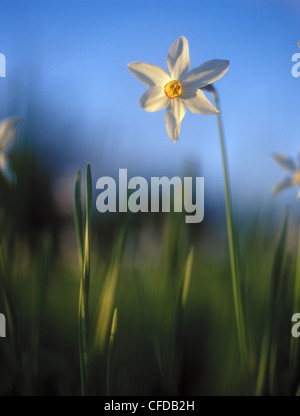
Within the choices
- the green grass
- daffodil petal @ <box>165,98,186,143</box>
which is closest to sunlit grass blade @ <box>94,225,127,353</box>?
the green grass

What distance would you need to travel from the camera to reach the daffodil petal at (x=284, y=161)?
68cm

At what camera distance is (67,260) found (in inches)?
51.5

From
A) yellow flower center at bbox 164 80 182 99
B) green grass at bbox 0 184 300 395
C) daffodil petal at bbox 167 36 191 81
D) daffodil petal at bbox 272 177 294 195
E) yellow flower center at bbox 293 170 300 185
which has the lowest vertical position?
green grass at bbox 0 184 300 395

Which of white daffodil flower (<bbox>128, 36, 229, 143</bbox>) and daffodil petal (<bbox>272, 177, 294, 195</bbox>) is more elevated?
white daffodil flower (<bbox>128, 36, 229, 143</bbox>)

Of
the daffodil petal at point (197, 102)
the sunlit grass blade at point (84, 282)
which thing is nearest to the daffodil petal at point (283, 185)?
the daffodil petal at point (197, 102)

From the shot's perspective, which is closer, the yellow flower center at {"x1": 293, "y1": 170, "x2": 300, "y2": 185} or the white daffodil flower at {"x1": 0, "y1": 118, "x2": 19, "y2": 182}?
the white daffodil flower at {"x1": 0, "y1": 118, "x2": 19, "y2": 182}

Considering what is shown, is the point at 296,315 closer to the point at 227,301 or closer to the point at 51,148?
the point at 227,301

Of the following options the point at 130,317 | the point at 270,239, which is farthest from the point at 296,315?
the point at 270,239

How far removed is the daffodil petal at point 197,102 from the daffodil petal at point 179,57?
34 millimetres

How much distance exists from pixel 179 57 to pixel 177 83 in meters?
0.04

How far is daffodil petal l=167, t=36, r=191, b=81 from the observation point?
1.85ft

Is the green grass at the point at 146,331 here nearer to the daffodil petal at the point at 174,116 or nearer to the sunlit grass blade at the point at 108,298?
the sunlit grass blade at the point at 108,298

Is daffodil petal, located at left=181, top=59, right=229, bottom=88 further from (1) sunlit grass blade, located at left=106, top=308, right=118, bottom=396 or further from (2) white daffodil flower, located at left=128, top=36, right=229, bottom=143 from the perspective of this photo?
(1) sunlit grass blade, located at left=106, top=308, right=118, bottom=396

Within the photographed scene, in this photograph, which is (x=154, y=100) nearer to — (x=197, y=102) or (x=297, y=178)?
(x=197, y=102)
